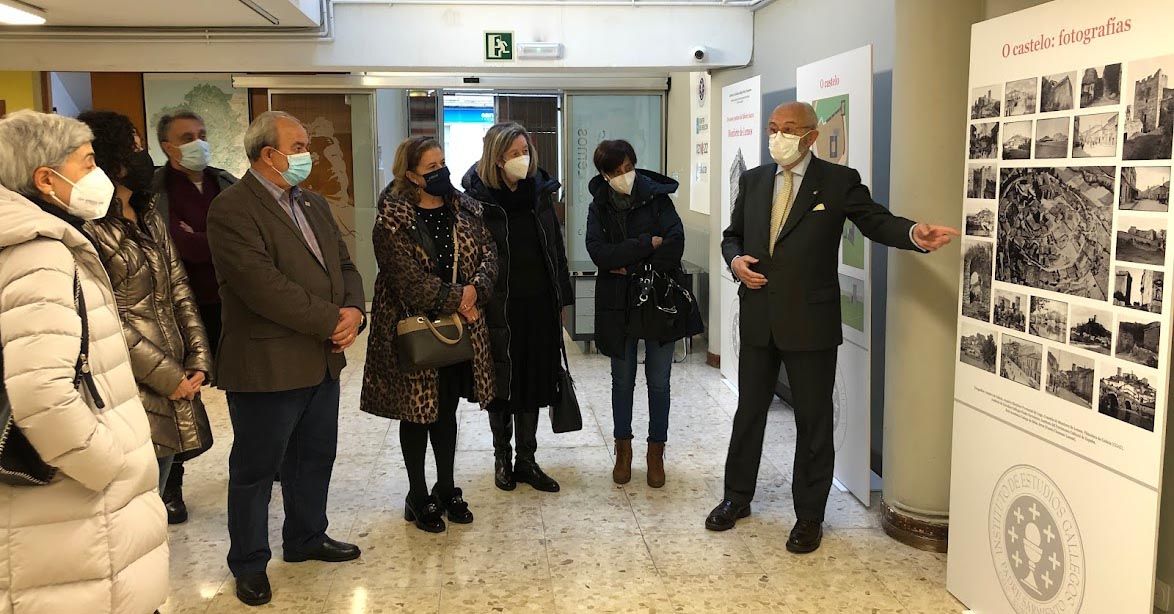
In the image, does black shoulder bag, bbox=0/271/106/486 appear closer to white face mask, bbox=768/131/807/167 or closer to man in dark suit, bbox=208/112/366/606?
man in dark suit, bbox=208/112/366/606

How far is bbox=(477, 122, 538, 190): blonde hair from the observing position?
4.16 meters

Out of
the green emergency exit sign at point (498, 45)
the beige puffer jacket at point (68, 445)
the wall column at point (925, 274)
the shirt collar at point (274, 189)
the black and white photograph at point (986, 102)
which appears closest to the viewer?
the beige puffer jacket at point (68, 445)

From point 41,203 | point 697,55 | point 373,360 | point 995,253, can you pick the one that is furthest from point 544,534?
point 697,55

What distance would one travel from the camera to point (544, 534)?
4055 millimetres

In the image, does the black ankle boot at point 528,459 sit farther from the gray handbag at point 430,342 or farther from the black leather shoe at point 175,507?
the black leather shoe at point 175,507

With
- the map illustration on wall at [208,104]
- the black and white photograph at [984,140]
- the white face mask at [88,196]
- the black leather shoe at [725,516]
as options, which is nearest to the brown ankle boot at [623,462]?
the black leather shoe at [725,516]

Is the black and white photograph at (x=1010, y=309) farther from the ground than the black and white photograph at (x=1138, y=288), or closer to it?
closer to it

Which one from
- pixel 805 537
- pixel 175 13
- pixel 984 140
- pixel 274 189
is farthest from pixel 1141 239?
pixel 175 13

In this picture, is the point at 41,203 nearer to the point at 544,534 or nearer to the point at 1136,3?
the point at 544,534

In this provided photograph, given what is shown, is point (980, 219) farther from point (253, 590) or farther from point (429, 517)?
point (253, 590)

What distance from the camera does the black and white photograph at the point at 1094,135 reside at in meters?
2.52

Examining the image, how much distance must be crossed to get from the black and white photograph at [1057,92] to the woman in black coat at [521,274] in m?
2.07

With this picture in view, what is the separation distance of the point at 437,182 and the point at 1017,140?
207 centimetres

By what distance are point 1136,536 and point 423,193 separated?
2.68 m
